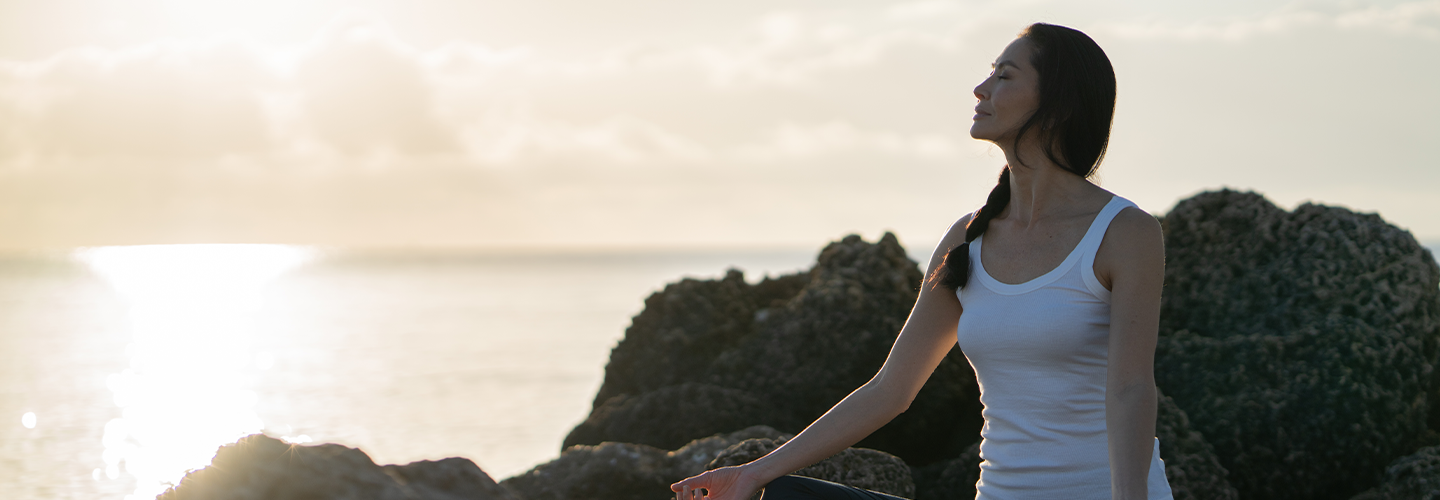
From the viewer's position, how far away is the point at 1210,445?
5.08 m

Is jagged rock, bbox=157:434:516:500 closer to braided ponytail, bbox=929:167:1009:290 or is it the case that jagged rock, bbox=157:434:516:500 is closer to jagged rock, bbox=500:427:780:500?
jagged rock, bbox=500:427:780:500

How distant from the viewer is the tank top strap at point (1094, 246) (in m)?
2.75

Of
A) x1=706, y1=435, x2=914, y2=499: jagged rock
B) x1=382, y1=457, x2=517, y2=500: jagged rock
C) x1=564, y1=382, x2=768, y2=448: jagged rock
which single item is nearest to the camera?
x1=382, y1=457, x2=517, y2=500: jagged rock

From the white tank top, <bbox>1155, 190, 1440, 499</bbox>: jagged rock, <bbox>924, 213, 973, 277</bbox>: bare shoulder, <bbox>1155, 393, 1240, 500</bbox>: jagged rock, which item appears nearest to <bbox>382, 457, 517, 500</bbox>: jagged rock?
<bbox>924, 213, 973, 277</bbox>: bare shoulder

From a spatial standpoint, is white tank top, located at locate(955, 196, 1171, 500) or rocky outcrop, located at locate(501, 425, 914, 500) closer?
white tank top, located at locate(955, 196, 1171, 500)

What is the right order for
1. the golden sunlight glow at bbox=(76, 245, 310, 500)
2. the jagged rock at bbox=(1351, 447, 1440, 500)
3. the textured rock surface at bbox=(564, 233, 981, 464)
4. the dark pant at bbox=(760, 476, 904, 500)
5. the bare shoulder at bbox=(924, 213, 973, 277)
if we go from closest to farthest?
1. the dark pant at bbox=(760, 476, 904, 500)
2. the bare shoulder at bbox=(924, 213, 973, 277)
3. the jagged rock at bbox=(1351, 447, 1440, 500)
4. the textured rock surface at bbox=(564, 233, 981, 464)
5. the golden sunlight glow at bbox=(76, 245, 310, 500)

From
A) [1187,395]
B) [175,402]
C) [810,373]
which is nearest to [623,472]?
[810,373]

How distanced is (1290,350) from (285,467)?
458 centimetres

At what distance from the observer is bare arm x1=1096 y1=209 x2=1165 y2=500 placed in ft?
8.63

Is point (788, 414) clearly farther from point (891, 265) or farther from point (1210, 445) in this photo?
point (1210, 445)

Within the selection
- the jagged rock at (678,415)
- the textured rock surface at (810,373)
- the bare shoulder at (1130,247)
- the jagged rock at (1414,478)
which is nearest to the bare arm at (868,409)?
the bare shoulder at (1130,247)

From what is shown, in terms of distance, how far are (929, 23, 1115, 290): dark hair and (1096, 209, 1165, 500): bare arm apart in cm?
29

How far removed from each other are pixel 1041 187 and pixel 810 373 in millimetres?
3637

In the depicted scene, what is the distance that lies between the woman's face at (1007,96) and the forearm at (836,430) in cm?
81
